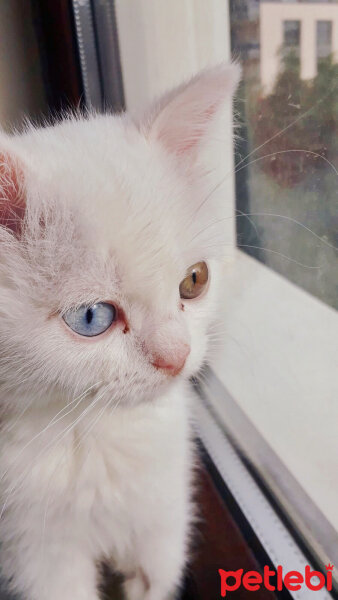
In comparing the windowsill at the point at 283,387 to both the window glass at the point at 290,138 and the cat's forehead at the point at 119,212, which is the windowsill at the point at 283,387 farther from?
the cat's forehead at the point at 119,212

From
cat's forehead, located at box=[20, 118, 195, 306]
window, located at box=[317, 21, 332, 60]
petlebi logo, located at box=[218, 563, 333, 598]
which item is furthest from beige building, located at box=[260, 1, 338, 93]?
petlebi logo, located at box=[218, 563, 333, 598]

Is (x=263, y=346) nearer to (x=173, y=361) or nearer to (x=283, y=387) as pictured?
(x=283, y=387)

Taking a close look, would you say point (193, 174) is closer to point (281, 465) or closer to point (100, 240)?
point (100, 240)

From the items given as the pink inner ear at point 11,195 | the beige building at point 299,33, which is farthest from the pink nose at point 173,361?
the beige building at point 299,33

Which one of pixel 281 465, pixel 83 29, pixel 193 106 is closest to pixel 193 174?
pixel 193 106

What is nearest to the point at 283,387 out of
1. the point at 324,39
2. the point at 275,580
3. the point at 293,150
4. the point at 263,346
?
the point at 263,346

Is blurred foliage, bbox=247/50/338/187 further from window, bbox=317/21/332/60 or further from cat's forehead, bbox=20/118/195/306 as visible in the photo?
cat's forehead, bbox=20/118/195/306
